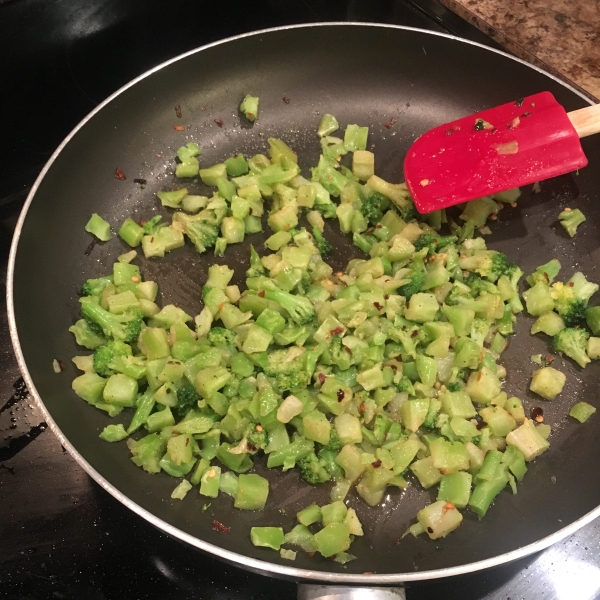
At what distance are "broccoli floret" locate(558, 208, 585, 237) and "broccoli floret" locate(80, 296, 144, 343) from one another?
147 cm

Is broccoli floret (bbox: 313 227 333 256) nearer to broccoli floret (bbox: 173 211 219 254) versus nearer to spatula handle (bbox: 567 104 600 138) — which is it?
broccoli floret (bbox: 173 211 219 254)

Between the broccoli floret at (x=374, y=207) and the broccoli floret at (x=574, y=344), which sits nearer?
the broccoli floret at (x=574, y=344)

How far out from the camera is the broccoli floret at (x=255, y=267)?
1.80 m

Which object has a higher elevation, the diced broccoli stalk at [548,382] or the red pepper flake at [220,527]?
the diced broccoli stalk at [548,382]

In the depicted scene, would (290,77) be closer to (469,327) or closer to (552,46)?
(552,46)

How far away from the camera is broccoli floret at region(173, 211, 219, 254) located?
6.05ft

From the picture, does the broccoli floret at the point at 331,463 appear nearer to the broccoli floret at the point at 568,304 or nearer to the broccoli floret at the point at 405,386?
the broccoli floret at the point at 405,386

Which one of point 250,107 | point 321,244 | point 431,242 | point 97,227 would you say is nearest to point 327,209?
point 321,244

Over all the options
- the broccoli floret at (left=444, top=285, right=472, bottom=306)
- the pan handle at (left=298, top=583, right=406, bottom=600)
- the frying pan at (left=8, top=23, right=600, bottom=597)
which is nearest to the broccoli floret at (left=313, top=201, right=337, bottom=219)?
the frying pan at (left=8, top=23, right=600, bottom=597)

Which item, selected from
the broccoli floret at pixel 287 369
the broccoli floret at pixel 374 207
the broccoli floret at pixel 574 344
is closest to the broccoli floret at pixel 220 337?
the broccoli floret at pixel 287 369

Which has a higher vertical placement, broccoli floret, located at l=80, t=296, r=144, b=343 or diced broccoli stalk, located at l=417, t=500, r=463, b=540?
broccoli floret, located at l=80, t=296, r=144, b=343

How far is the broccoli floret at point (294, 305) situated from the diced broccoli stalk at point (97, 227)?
0.60m

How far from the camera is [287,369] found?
5.17 feet

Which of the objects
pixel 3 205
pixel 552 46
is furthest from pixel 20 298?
pixel 552 46
